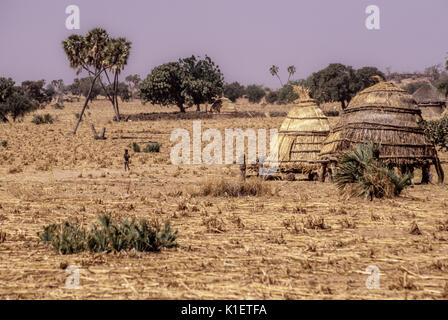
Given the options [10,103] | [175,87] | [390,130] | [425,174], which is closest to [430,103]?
[175,87]

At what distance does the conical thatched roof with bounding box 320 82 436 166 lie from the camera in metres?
16.6

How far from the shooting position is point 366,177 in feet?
45.9

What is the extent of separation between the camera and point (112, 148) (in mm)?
33312

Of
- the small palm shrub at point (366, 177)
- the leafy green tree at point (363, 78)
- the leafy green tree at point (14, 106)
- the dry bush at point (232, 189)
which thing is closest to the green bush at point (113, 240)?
the dry bush at point (232, 189)

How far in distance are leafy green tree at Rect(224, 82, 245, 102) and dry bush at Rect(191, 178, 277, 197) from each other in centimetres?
9081

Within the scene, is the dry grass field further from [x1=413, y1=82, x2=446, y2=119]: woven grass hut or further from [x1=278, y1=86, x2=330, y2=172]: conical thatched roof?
[x1=413, y1=82, x2=446, y2=119]: woven grass hut

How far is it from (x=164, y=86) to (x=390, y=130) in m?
50.0

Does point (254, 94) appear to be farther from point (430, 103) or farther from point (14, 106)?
point (14, 106)

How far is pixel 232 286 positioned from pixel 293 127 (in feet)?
46.4

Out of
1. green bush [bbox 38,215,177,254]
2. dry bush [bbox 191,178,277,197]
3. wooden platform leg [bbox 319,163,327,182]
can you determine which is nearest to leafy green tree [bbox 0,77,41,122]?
wooden platform leg [bbox 319,163,327,182]

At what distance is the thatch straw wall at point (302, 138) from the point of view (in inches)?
768

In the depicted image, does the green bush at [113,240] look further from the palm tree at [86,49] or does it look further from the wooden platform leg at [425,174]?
the palm tree at [86,49]

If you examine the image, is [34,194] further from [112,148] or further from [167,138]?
[167,138]
